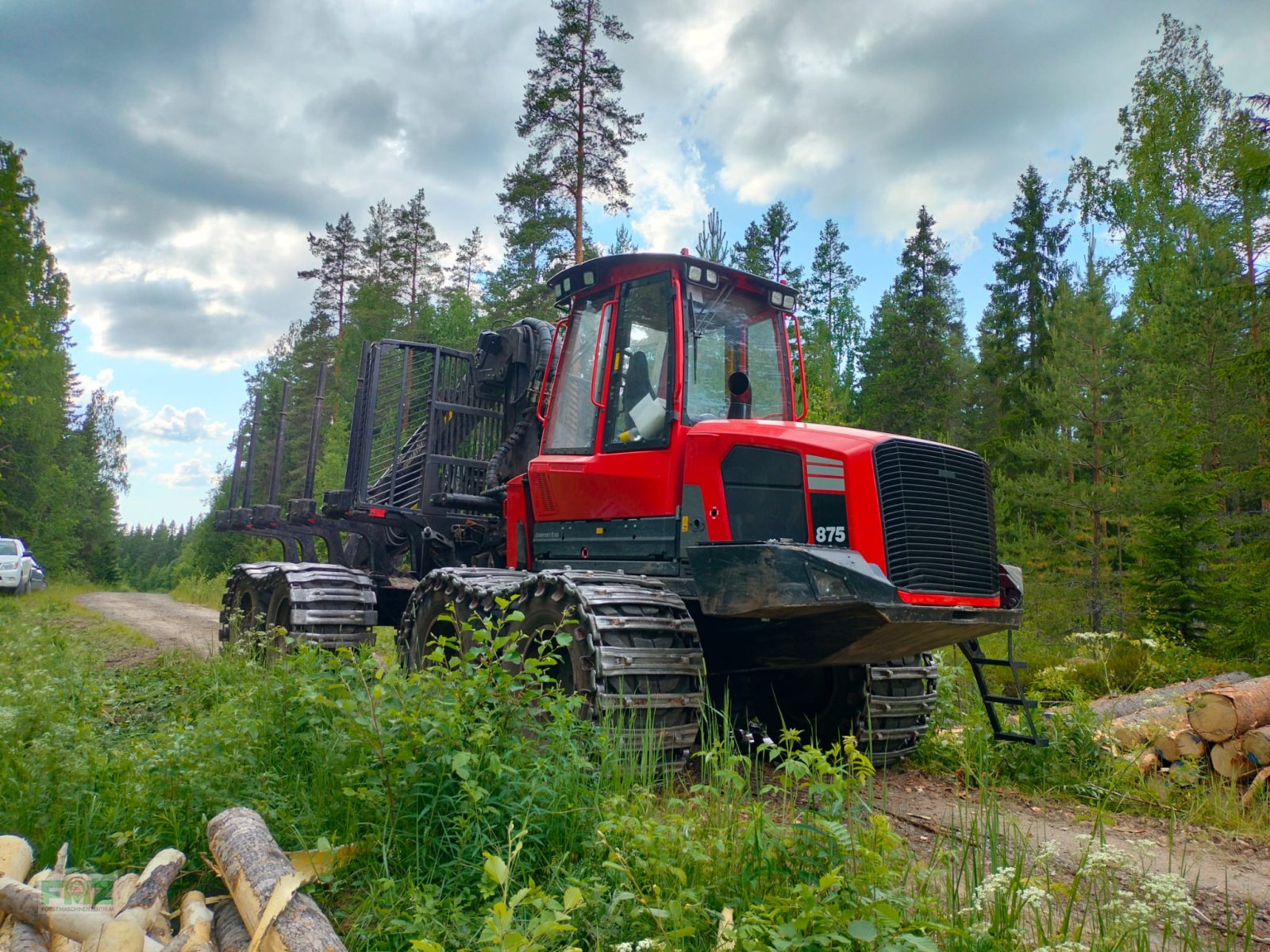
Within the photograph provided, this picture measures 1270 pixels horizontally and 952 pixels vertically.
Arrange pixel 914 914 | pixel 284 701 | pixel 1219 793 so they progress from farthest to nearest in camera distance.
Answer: pixel 1219 793
pixel 284 701
pixel 914 914

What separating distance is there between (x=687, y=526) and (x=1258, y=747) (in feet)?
13.6

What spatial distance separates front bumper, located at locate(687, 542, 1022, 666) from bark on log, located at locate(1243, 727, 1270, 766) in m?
2.26

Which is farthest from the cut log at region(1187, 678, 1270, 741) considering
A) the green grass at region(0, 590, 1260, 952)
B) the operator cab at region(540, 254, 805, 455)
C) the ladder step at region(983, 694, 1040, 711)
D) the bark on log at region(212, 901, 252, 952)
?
the bark on log at region(212, 901, 252, 952)

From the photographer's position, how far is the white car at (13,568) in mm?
21516

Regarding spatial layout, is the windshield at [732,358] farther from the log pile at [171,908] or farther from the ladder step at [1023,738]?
the log pile at [171,908]

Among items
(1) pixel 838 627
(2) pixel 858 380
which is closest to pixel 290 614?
(1) pixel 838 627

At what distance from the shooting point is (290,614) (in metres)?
8.00

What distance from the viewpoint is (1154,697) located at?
8031 millimetres

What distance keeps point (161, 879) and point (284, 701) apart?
4.42 ft

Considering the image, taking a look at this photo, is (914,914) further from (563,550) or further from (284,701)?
(563,550)

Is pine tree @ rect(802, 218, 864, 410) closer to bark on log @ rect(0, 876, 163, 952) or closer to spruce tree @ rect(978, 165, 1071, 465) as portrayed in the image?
spruce tree @ rect(978, 165, 1071, 465)

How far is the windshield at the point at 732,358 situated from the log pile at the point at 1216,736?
3.43 m

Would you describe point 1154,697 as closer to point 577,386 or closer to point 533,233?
point 577,386

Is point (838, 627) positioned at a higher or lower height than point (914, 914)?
higher
